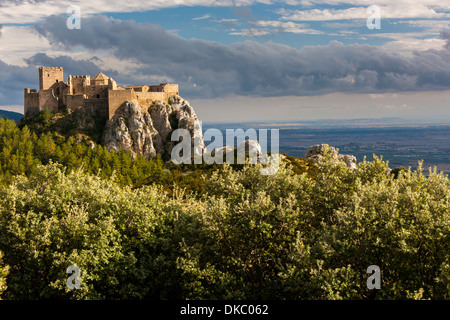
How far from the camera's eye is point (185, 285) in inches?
912

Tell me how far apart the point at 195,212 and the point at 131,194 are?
5.47m

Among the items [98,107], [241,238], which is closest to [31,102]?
[98,107]

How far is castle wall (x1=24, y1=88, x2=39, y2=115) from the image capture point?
401 ft

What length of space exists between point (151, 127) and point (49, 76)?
118 ft

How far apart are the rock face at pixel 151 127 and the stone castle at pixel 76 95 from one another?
3.49 m

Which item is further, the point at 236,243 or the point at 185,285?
the point at 236,243

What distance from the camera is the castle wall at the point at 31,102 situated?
122375mm

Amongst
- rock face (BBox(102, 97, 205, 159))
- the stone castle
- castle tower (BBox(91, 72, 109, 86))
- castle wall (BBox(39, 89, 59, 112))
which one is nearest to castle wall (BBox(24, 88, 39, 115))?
the stone castle

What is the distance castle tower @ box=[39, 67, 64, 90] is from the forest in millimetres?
104173

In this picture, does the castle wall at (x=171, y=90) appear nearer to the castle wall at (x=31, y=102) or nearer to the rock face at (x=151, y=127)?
the rock face at (x=151, y=127)

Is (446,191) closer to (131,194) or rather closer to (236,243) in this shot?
(236,243)

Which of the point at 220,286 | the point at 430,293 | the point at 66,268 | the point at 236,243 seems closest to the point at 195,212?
the point at 236,243

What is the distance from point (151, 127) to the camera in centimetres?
12588

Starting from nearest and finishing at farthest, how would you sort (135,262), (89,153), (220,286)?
(220,286) → (135,262) → (89,153)
